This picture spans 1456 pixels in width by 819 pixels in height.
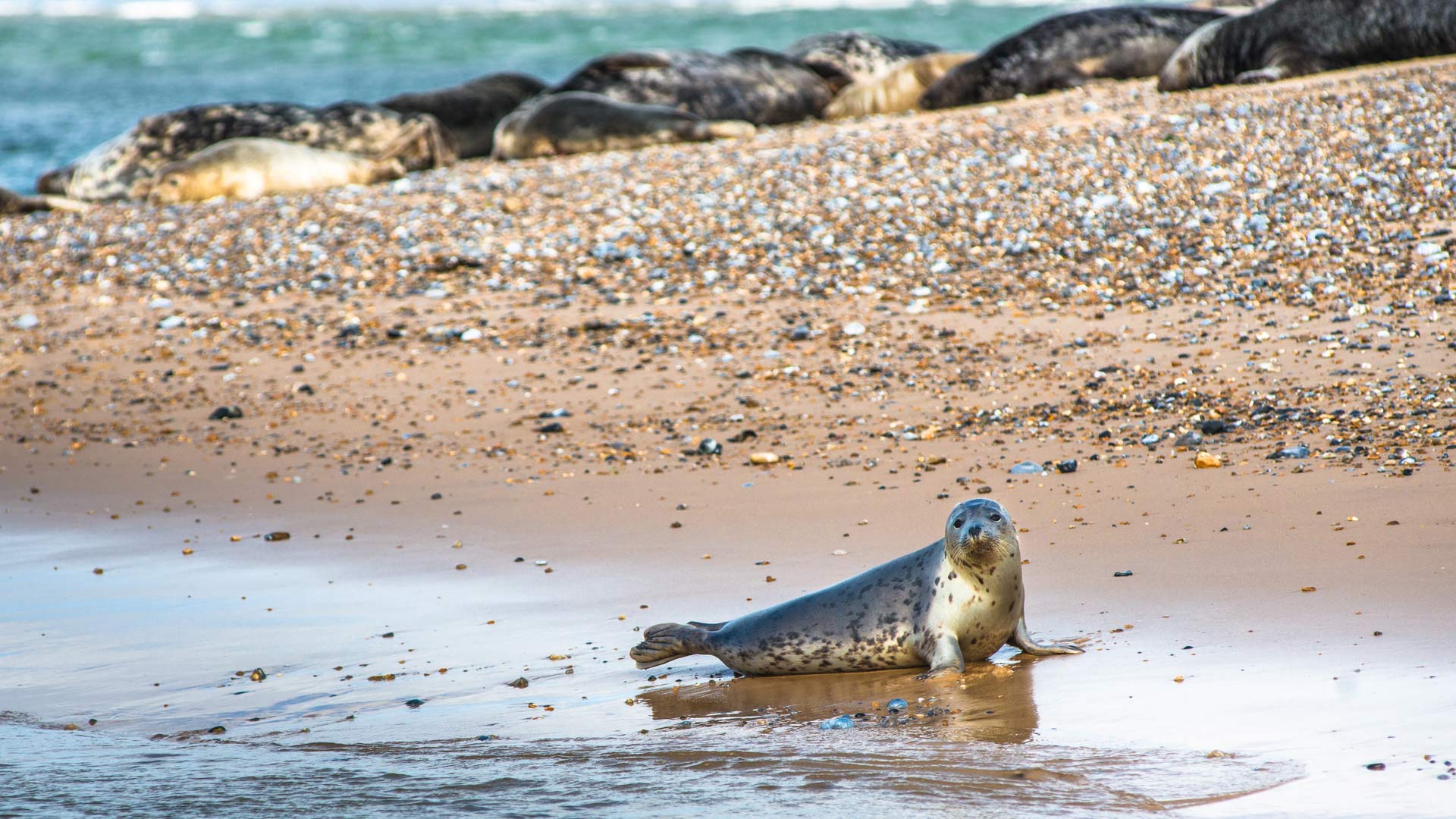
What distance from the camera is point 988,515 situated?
11.8 ft

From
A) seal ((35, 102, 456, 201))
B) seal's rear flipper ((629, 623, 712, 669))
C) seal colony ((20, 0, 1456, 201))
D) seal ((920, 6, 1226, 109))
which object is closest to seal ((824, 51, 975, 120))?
seal colony ((20, 0, 1456, 201))

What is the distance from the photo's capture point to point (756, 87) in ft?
49.2

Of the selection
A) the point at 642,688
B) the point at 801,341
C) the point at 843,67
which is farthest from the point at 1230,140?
the point at 843,67

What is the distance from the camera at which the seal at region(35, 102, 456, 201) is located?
13703 mm

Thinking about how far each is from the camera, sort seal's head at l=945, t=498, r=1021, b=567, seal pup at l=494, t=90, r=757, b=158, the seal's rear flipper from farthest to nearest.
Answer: seal pup at l=494, t=90, r=757, b=158
the seal's rear flipper
seal's head at l=945, t=498, r=1021, b=567

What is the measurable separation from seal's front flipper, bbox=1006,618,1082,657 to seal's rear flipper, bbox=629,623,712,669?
0.71 m

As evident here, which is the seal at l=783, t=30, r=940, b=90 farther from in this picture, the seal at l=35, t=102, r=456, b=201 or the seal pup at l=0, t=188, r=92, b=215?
the seal pup at l=0, t=188, r=92, b=215

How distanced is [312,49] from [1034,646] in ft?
137

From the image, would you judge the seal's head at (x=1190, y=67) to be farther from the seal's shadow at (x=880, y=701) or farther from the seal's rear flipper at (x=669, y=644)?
the seal's rear flipper at (x=669, y=644)

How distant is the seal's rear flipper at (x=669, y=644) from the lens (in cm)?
368

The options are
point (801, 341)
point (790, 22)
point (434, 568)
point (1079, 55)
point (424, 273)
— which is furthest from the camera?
point (790, 22)

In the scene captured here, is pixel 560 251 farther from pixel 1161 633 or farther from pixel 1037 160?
pixel 1161 633

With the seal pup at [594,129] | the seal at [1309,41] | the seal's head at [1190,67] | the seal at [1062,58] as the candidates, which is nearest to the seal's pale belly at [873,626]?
the seal at [1309,41]

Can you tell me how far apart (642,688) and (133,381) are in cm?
469
